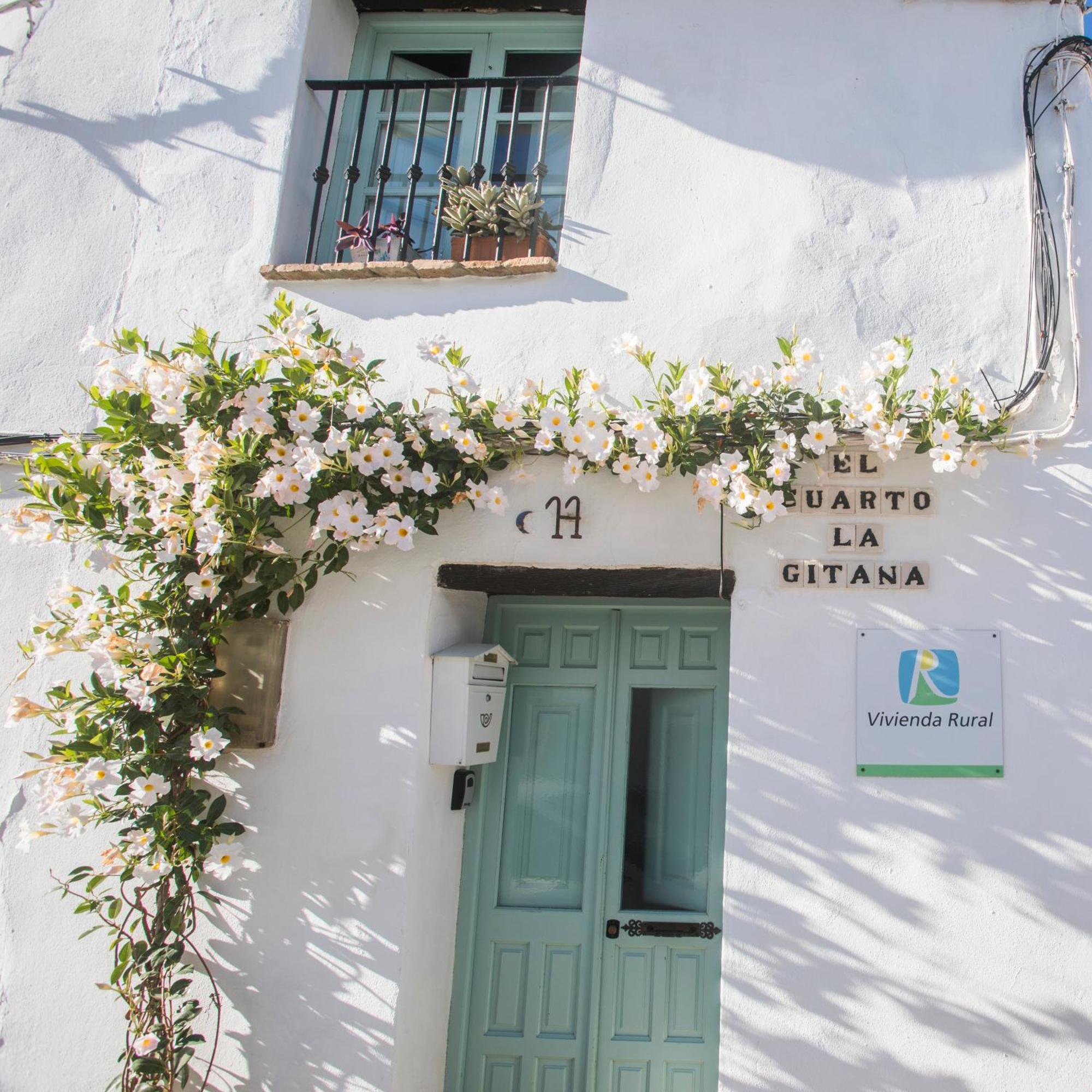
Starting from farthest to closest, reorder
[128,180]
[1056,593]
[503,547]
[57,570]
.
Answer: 1. [128,180]
2. [57,570]
3. [503,547]
4. [1056,593]

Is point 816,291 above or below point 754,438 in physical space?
above

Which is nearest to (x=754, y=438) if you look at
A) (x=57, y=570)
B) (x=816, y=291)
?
(x=816, y=291)

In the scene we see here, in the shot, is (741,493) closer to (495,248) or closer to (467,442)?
(467,442)

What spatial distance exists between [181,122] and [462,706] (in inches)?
103

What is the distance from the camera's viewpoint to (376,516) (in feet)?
11.0

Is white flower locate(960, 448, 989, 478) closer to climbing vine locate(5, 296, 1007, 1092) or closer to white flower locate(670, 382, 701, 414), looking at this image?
climbing vine locate(5, 296, 1007, 1092)

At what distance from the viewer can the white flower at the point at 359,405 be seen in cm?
329

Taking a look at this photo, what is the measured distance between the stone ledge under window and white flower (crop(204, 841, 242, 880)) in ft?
6.70

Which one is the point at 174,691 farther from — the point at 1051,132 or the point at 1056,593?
the point at 1051,132

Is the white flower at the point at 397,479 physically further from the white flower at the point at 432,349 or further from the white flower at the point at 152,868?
the white flower at the point at 152,868

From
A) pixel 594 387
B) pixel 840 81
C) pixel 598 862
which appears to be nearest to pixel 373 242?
pixel 594 387

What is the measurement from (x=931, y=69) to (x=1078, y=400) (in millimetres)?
1347

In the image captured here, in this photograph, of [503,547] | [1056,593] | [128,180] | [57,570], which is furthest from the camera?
[128,180]

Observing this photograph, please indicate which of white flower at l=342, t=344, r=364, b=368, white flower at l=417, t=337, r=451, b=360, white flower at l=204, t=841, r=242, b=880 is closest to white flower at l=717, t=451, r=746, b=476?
white flower at l=417, t=337, r=451, b=360
